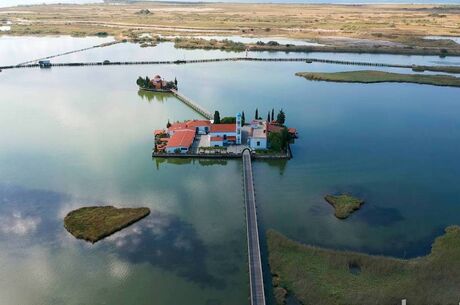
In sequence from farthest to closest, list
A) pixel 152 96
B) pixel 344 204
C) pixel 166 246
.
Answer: pixel 152 96, pixel 344 204, pixel 166 246

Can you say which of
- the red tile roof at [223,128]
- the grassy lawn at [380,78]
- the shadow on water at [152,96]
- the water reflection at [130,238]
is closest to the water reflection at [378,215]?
the water reflection at [130,238]

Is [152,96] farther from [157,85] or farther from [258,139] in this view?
[258,139]

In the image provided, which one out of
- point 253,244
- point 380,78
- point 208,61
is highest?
point 208,61

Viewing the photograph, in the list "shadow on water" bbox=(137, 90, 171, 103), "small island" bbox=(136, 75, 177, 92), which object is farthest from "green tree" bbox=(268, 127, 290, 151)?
"small island" bbox=(136, 75, 177, 92)

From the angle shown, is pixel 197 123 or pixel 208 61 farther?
pixel 208 61

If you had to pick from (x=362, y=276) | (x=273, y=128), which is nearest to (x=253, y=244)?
(x=362, y=276)

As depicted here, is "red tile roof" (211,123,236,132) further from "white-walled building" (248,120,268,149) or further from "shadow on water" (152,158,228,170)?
"shadow on water" (152,158,228,170)

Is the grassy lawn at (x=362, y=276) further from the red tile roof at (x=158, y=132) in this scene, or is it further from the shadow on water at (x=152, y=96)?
the shadow on water at (x=152, y=96)

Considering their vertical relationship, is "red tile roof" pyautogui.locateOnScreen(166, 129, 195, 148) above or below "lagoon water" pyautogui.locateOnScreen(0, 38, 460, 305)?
above
